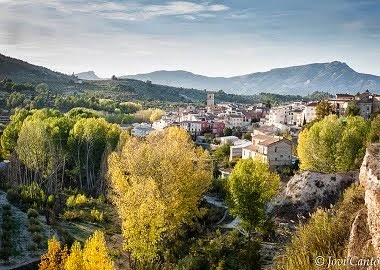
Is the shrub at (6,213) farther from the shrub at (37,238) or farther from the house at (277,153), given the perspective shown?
the house at (277,153)

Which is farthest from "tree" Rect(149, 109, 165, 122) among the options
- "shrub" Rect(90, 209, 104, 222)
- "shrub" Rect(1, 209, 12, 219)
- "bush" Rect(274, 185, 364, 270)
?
"bush" Rect(274, 185, 364, 270)

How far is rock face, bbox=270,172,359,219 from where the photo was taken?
29578 millimetres

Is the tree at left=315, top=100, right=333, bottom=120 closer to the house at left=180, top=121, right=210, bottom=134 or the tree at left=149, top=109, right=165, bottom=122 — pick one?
the house at left=180, top=121, right=210, bottom=134

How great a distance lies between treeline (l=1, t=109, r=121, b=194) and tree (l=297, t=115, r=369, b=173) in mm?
20854

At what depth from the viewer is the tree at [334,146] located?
40.6 meters

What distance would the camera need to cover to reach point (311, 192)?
100.0 ft

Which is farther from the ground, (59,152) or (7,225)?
(59,152)

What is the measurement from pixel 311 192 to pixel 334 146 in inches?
520

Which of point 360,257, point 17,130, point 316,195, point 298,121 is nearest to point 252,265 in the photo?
point 316,195

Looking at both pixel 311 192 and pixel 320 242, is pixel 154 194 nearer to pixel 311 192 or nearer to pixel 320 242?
pixel 311 192

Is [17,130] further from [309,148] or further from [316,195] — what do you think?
[316,195]

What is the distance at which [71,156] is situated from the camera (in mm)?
49906

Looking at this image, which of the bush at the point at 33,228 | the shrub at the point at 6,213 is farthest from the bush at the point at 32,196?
the bush at the point at 33,228

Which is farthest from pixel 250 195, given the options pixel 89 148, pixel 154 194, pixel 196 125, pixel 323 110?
pixel 196 125
